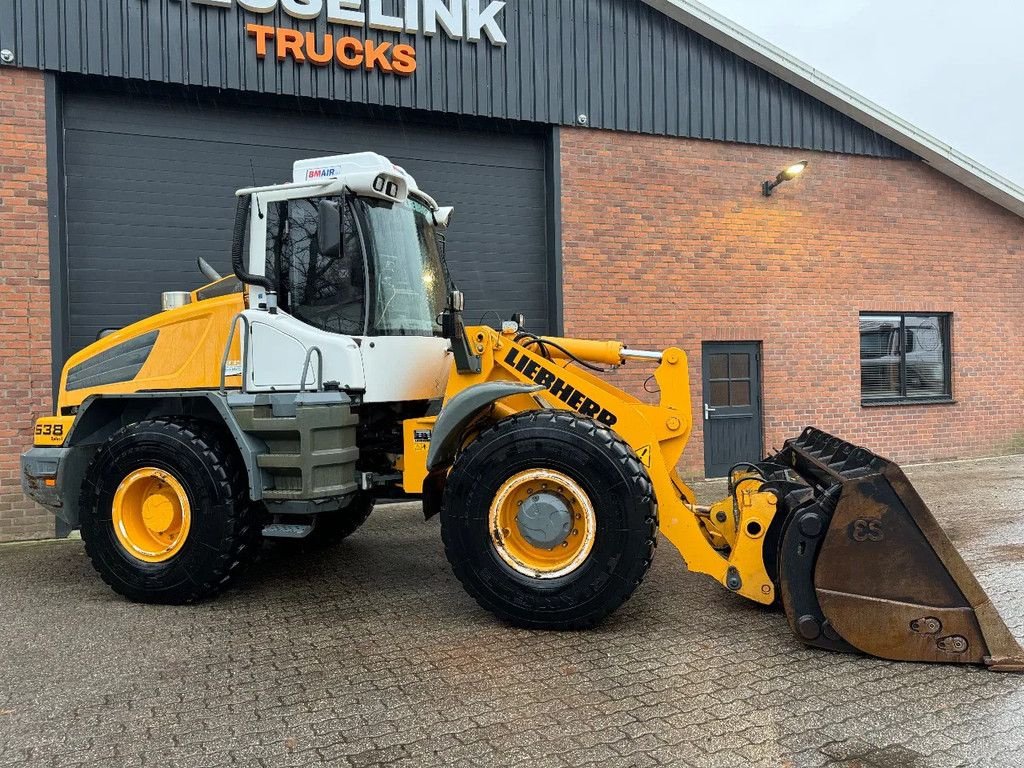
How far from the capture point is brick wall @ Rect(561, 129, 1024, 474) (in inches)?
385

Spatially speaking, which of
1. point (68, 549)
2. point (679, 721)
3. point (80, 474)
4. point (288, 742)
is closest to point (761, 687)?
point (679, 721)

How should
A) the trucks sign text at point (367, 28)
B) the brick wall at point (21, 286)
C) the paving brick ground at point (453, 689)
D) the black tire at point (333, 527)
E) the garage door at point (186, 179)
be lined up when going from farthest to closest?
the trucks sign text at point (367, 28) → the garage door at point (186, 179) → the brick wall at point (21, 286) → the black tire at point (333, 527) → the paving brick ground at point (453, 689)

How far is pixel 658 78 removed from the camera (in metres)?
9.95

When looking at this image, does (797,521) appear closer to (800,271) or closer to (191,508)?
(191,508)

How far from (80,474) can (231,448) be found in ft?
4.08

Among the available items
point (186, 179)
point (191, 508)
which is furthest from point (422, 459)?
point (186, 179)

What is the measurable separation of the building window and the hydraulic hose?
9.10 metres

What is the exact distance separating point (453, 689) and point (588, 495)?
125 cm

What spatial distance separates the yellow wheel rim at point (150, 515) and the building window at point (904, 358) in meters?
9.54

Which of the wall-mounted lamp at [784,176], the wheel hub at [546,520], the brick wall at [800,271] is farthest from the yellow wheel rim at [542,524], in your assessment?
the wall-mounted lamp at [784,176]

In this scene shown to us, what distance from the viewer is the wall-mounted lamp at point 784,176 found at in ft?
33.2

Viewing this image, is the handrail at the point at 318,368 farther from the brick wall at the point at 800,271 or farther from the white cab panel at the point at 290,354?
the brick wall at the point at 800,271

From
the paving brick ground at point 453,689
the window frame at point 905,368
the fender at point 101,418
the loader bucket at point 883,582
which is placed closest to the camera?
the paving brick ground at point 453,689

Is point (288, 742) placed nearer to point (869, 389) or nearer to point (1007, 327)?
point (869, 389)
